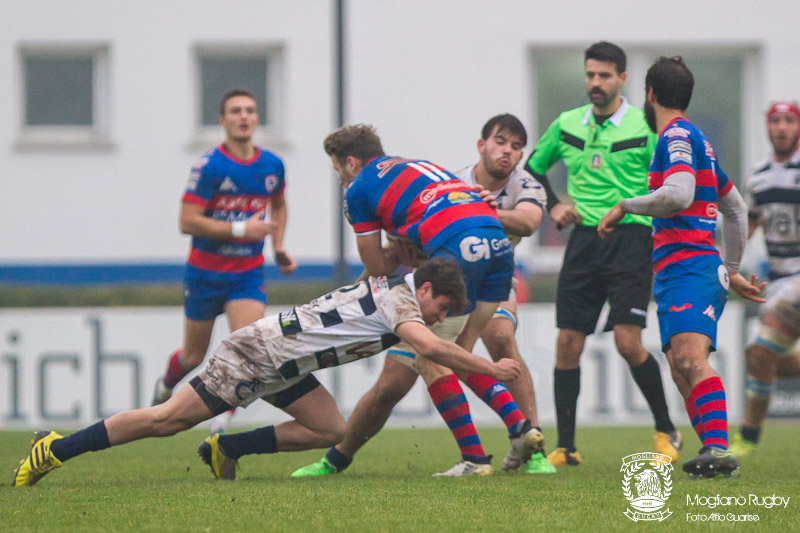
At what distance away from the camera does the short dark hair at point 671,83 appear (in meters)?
5.77

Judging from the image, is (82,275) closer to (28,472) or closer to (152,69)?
(152,69)

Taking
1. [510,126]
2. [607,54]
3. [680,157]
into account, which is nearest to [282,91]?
[607,54]

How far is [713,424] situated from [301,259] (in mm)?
10071

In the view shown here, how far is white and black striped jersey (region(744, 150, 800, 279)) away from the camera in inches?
309

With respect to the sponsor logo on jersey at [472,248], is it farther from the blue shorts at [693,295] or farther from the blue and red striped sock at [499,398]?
the blue shorts at [693,295]

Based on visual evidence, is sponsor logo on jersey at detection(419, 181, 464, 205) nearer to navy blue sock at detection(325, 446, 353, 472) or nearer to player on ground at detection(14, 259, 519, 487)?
player on ground at detection(14, 259, 519, 487)

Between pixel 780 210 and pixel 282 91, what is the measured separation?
28.4 ft

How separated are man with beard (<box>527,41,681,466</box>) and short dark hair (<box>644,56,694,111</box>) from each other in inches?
37.3

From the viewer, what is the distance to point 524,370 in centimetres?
662

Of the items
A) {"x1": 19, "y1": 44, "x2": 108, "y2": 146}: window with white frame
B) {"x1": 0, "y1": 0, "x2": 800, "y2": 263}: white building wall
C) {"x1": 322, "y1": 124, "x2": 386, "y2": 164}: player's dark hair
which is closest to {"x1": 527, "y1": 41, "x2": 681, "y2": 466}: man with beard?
{"x1": 322, "y1": 124, "x2": 386, "y2": 164}: player's dark hair

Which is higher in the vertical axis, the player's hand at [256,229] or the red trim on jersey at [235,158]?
the red trim on jersey at [235,158]

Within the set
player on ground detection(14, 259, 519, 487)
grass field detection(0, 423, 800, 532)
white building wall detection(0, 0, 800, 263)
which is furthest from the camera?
white building wall detection(0, 0, 800, 263)

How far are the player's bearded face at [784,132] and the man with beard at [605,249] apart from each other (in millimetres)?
1470

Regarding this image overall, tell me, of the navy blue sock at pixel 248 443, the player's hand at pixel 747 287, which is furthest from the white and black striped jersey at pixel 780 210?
the navy blue sock at pixel 248 443
